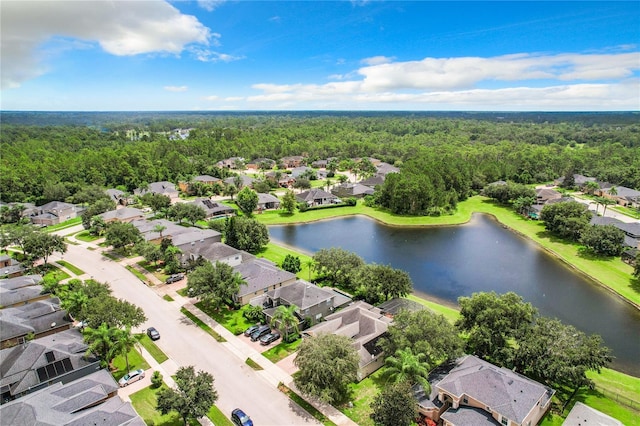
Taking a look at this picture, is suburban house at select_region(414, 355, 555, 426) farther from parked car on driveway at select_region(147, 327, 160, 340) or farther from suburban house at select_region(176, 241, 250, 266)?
suburban house at select_region(176, 241, 250, 266)

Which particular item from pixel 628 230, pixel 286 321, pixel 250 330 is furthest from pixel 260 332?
pixel 628 230

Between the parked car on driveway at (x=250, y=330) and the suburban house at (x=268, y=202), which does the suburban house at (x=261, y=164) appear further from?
the parked car on driveway at (x=250, y=330)

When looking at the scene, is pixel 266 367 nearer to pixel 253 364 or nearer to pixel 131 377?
pixel 253 364

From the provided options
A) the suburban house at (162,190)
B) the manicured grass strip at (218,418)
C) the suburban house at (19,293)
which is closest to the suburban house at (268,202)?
the suburban house at (162,190)

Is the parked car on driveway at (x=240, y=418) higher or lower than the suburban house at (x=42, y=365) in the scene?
lower

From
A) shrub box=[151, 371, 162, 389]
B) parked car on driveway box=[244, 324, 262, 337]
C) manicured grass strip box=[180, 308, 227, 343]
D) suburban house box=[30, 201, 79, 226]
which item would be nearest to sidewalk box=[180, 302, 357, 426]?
manicured grass strip box=[180, 308, 227, 343]
